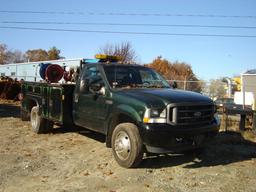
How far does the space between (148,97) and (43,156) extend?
2.79m

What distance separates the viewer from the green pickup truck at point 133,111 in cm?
642

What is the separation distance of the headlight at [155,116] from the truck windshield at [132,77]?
145 centimetres

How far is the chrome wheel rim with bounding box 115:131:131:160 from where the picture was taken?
266 inches

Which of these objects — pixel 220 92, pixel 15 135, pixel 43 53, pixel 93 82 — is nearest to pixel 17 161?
pixel 93 82

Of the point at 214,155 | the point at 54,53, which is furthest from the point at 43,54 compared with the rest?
the point at 214,155

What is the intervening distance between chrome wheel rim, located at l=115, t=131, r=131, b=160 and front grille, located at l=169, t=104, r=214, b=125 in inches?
36.8

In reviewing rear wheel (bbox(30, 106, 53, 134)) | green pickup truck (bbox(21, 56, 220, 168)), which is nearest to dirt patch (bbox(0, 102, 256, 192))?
green pickup truck (bbox(21, 56, 220, 168))

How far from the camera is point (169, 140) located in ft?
21.1

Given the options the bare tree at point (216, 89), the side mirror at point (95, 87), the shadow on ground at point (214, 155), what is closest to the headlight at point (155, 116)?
the shadow on ground at point (214, 155)

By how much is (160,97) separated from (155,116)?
0.43 metres

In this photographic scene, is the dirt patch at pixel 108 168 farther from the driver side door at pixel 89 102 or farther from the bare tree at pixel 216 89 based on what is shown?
the bare tree at pixel 216 89

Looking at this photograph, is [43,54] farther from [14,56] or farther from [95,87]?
[95,87]

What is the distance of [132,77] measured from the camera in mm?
8164

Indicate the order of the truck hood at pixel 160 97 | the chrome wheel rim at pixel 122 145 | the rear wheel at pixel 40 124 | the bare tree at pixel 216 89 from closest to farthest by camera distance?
the truck hood at pixel 160 97 < the chrome wheel rim at pixel 122 145 < the rear wheel at pixel 40 124 < the bare tree at pixel 216 89
